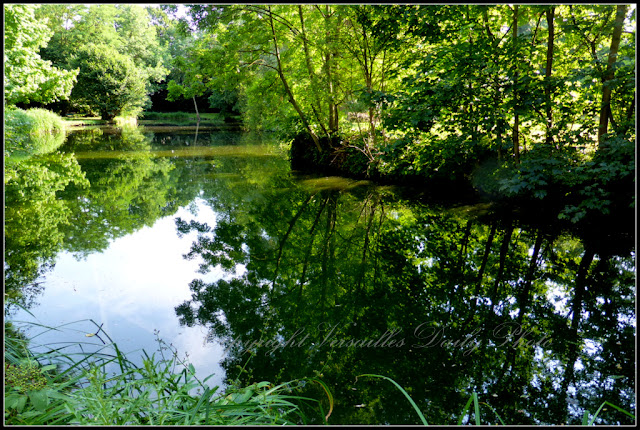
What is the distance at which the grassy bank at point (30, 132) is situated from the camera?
13.8 meters

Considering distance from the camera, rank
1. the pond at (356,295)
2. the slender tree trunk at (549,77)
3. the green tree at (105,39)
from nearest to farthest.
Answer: the pond at (356,295) < the slender tree trunk at (549,77) < the green tree at (105,39)

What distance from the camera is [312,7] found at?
38.9 feet

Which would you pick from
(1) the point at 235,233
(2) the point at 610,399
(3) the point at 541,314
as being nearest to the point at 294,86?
(1) the point at 235,233

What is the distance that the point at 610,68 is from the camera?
5949 millimetres

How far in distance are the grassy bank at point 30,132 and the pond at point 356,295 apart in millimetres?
6644

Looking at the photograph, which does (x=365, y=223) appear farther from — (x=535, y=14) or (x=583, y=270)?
(x=535, y=14)

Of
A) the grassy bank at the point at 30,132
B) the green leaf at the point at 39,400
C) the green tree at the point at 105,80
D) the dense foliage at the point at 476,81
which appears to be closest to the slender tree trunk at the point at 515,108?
the dense foliage at the point at 476,81

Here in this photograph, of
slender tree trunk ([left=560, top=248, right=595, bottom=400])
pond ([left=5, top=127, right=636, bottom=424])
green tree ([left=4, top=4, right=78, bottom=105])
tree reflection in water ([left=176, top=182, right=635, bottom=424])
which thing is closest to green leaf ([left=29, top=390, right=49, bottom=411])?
pond ([left=5, top=127, right=636, bottom=424])

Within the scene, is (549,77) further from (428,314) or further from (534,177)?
(428,314)

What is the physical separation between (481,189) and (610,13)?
3.86 meters

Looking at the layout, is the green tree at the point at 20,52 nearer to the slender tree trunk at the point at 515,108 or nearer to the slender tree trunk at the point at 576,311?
the slender tree trunk at the point at 515,108

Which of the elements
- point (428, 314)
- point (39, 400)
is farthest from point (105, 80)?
point (39, 400)

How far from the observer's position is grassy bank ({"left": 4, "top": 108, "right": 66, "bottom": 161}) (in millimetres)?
13750

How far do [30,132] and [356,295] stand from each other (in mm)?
21845
